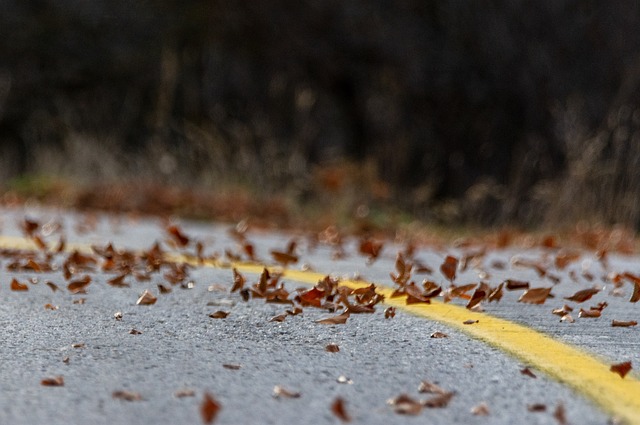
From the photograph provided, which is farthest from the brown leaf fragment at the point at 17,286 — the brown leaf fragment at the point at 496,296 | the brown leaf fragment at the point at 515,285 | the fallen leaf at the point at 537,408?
the fallen leaf at the point at 537,408

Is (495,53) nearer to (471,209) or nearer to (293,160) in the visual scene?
(471,209)

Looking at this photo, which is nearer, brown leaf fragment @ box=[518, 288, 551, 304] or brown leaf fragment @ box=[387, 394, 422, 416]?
brown leaf fragment @ box=[387, 394, 422, 416]

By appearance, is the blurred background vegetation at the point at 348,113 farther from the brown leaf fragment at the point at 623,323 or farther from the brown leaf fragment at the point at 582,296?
the brown leaf fragment at the point at 623,323

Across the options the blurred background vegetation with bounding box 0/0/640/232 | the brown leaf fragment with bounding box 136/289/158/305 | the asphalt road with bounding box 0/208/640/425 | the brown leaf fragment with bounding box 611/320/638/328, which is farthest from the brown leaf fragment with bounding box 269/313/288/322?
the blurred background vegetation with bounding box 0/0/640/232

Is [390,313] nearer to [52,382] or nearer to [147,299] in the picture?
[147,299]

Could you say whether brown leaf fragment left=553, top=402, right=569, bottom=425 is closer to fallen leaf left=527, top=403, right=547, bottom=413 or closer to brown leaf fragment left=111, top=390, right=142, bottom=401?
fallen leaf left=527, top=403, right=547, bottom=413

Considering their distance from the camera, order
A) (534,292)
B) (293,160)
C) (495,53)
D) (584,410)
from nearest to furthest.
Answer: (584,410), (534,292), (293,160), (495,53)

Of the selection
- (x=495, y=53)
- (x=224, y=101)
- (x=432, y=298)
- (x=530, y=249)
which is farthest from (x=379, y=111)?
(x=432, y=298)
